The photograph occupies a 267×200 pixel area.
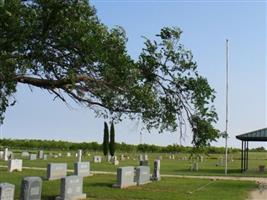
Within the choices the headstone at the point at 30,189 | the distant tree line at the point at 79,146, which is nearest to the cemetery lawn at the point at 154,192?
the headstone at the point at 30,189

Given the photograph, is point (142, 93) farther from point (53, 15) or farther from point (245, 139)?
point (245, 139)

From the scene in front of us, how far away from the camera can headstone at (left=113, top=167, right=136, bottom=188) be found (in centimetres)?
2383

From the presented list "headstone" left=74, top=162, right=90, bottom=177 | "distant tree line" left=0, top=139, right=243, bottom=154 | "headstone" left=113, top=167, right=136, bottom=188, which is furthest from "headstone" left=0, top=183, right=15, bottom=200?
"distant tree line" left=0, top=139, right=243, bottom=154

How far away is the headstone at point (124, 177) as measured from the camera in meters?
23.8

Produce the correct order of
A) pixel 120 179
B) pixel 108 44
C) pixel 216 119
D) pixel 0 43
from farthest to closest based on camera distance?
pixel 120 179 → pixel 216 119 → pixel 108 44 → pixel 0 43

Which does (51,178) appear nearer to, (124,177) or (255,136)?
(124,177)

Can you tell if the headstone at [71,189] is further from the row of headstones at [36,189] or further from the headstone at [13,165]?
the headstone at [13,165]

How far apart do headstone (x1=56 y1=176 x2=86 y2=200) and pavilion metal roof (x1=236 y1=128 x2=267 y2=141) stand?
25.4 meters

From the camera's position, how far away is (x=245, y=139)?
43375 millimetres

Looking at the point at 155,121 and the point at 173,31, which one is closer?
the point at 173,31

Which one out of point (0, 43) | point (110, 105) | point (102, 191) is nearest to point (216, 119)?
point (110, 105)

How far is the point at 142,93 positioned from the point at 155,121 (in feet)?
6.44

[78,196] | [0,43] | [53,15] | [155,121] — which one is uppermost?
[53,15]

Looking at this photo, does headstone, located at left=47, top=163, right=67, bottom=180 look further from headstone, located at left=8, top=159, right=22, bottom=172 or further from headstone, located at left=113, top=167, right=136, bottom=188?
headstone, located at left=8, top=159, right=22, bottom=172
